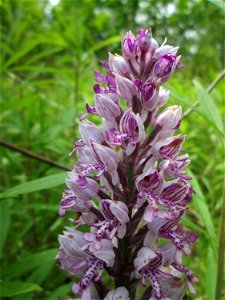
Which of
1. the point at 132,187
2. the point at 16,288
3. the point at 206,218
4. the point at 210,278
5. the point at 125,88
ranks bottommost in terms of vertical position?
the point at 210,278

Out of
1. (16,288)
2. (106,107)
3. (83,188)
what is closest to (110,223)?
(83,188)

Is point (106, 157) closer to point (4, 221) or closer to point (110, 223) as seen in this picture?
point (110, 223)

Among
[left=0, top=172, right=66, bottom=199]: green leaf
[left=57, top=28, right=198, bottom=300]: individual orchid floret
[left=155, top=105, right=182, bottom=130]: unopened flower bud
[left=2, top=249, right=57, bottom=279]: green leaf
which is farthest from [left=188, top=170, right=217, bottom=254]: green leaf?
[left=2, top=249, right=57, bottom=279]: green leaf

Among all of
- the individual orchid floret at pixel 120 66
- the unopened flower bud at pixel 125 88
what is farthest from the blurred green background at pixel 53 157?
the unopened flower bud at pixel 125 88

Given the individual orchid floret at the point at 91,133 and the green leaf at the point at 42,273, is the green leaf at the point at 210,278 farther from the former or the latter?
the individual orchid floret at the point at 91,133

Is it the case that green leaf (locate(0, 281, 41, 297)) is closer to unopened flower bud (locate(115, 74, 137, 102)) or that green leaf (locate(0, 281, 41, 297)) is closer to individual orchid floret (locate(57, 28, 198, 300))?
individual orchid floret (locate(57, 28, 198, 300))
